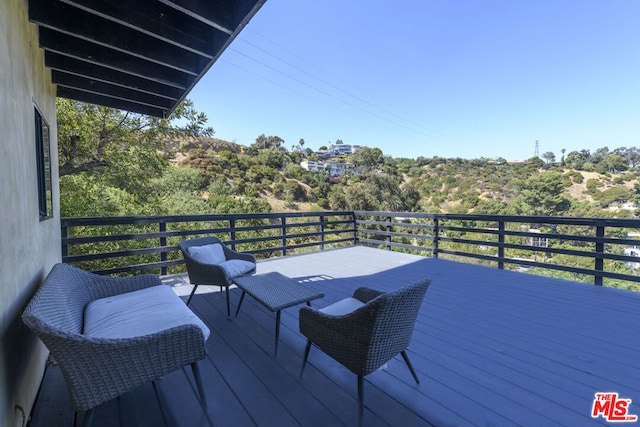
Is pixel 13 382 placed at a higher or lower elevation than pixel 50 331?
lower

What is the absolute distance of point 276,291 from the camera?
92.7 inches

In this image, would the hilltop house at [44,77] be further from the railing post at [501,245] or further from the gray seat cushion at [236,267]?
the railing post at [501,245]

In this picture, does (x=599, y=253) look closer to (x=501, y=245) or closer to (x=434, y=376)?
(x=501, y=245)

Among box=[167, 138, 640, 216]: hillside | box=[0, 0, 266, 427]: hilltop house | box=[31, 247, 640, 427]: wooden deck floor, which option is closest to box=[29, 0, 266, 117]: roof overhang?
box=[0, 0, 266, 427]: hilltop house

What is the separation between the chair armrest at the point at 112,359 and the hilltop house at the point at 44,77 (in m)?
0.25

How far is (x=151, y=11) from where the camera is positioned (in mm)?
1896

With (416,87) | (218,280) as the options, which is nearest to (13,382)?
(218,280)

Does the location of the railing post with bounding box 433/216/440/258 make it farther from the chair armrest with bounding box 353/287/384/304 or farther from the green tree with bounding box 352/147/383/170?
the green tree with bounding box 352/147/383/170


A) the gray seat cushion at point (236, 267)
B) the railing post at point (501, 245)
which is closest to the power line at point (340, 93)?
the gray seat cushion at point (236, 267)

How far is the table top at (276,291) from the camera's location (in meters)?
2.11

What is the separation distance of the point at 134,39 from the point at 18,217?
154cm

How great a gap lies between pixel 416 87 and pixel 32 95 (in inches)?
779

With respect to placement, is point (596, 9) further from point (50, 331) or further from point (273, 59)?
point (50, 331)

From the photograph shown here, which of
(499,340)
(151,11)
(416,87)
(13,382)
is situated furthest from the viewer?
(416,87)
